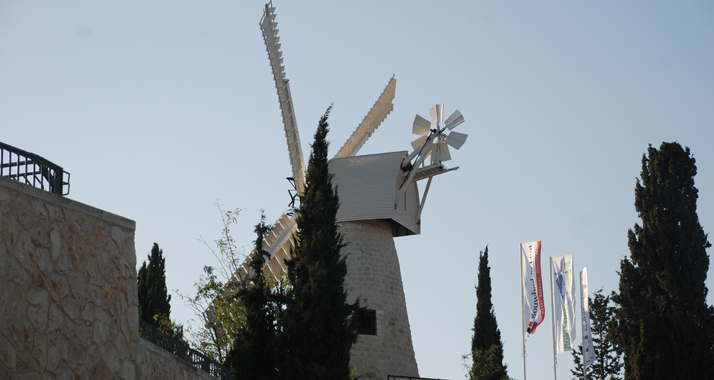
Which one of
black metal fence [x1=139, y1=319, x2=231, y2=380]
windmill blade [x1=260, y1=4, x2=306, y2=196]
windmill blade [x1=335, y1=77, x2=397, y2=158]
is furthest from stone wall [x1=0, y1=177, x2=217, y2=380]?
windmill blade [x1=335, y1=77, x2=397, y2=158]

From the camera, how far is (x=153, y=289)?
25.7m

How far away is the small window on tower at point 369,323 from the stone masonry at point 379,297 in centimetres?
12

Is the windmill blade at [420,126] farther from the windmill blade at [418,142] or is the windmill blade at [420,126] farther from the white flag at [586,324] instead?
the white flag at [586,324]

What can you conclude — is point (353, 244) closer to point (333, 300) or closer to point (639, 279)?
point (333, 300)

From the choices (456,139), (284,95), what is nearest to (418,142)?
(456,139)

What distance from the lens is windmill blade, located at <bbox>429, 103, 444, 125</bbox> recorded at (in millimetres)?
24703

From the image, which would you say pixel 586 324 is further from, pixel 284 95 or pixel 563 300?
pixel 284 95

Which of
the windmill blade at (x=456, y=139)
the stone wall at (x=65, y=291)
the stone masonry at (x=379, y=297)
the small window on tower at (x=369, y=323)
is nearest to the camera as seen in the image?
the stone wall at (x=65, y=291)

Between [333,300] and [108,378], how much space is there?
743 centimetres

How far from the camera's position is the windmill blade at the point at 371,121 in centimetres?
2636

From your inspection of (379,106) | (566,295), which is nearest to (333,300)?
(566,295)

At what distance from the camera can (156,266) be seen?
26469mm

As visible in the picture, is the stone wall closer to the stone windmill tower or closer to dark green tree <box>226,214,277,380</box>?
dark green tree <box>226,214,277,380</box>

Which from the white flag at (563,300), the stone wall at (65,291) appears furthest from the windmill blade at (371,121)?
the stone wall at (65,291)
